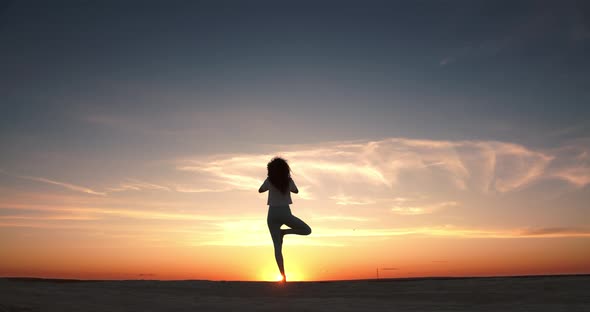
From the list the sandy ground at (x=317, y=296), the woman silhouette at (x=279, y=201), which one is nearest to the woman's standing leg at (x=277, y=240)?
the woman silhouette at (x=279, y=201)

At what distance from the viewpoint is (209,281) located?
11672mm

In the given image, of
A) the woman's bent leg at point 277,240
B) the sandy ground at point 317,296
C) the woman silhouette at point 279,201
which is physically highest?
the woman silhouette at point 279,201

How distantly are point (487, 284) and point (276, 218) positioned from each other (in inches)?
176

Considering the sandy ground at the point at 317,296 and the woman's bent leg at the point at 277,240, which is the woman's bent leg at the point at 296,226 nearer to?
the woman's bent leg at the point at 277,240

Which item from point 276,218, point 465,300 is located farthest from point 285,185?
point 465,300

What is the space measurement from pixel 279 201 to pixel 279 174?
1.95 feet

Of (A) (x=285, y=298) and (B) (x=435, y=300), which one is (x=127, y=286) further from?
(B) (x=435, y=300)

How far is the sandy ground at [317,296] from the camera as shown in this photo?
7309mm

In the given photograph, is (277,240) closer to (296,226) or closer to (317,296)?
(296,226)

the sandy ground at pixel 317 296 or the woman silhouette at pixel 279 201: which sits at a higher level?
the woman silhouette at pixel 279 201

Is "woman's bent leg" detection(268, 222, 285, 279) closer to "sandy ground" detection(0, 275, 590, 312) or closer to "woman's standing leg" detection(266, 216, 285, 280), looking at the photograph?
"woman's standing leg" detection(266, 216, 285, 280)

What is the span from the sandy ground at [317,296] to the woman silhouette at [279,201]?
101 cm

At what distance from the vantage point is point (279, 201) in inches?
445

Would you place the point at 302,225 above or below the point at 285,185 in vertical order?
below
